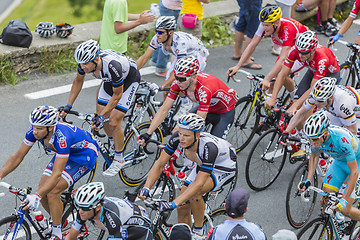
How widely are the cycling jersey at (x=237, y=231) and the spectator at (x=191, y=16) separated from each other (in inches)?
264

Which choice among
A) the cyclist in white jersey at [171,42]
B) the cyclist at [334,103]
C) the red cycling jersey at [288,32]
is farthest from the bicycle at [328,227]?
the red cycling jersey at [288,32]

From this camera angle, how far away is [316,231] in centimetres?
678

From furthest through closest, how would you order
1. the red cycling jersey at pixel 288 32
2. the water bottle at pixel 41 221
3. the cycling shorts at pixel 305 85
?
1. the red cycling jersey at pixel 288 32
2. the cycling shorts at pixel 305 85
3. the water bottle at pixel 41 221

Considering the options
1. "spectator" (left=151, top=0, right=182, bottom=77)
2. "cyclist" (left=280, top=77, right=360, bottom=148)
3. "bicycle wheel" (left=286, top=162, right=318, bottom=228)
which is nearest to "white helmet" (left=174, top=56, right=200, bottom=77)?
"cyclist" (left=280, top=77, right=360, bottom=148)

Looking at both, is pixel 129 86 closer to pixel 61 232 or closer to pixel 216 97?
pixel 216 97

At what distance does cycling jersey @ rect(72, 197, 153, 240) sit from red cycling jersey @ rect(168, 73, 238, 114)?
231cm

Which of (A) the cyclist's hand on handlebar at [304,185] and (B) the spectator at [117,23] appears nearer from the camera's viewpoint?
(A) the cyclist's hand on handlebar at [304,185]

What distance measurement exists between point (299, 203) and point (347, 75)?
14.1 ft

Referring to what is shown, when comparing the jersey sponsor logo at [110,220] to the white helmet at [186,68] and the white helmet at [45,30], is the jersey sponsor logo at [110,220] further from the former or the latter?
the white helmet at [45,30]

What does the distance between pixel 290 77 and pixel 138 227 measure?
5000mm

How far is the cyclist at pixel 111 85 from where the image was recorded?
24.7 ft

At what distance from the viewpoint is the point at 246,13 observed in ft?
39.3

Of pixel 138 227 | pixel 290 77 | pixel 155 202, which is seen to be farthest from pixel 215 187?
pixel 290 77

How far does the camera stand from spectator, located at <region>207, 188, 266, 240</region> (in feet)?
17.1
